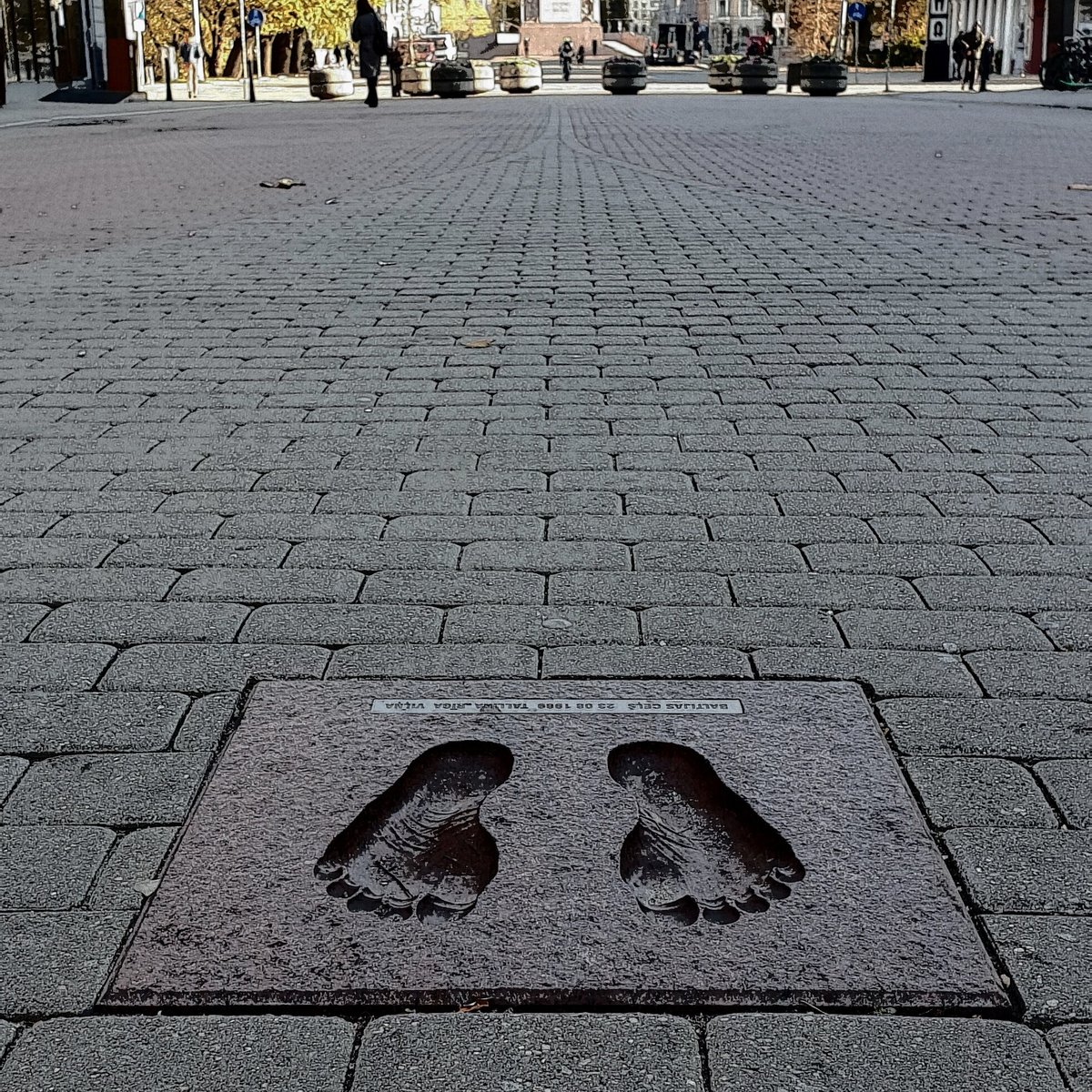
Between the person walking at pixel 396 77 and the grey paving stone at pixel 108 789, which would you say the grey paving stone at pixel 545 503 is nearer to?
the grey paving stone at pixel 108 789

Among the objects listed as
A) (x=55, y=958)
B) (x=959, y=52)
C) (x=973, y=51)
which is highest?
(x=959, y=52)

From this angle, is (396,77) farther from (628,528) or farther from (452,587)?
(452,587)

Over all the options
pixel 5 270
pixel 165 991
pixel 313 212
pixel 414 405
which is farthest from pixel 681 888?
pixel 313 212

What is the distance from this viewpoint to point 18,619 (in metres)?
3.57

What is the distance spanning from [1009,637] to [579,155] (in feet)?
49.5

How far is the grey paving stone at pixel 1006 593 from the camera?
11.8ft

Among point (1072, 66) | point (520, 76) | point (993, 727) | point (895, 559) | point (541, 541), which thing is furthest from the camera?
point (520, 76)

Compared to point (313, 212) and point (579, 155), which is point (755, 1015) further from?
point (579, 155)

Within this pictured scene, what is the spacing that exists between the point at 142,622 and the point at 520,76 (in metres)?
38.3

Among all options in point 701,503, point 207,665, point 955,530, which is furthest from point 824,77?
point 207,665

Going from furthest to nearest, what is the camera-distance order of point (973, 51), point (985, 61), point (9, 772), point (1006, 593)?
point (973, 51) < point (985, 61) < point (1006, 593) < point (9, 772)

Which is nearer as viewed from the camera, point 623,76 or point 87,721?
point 87,721

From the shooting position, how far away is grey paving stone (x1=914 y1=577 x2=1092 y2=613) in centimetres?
361

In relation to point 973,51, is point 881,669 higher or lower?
lower
